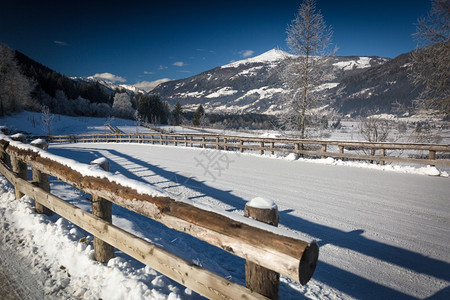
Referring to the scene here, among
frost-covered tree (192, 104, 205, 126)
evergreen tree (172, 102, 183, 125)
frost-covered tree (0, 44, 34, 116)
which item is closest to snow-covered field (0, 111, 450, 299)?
frost-covered tree (0, 44, 34, 116)

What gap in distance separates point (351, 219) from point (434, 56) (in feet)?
36.2

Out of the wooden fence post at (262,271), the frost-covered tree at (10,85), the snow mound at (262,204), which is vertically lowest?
the wooden fence post at (262,271)

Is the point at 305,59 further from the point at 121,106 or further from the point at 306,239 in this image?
the point at 121,106

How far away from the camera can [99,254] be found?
2576 mm

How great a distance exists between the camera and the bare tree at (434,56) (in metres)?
10.2

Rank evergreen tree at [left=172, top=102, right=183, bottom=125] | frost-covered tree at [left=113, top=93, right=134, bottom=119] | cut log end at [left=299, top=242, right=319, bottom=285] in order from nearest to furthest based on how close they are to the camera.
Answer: cut log end at [left=299, top=242, right=319, bottom=285] → frost-covered tree at [left=113, top=93, right=134, bottom=119] → evergreen tree at [left=172, top=102, right=183, bottom=125]

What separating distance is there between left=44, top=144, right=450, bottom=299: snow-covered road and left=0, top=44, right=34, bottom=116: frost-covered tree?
1932 inches

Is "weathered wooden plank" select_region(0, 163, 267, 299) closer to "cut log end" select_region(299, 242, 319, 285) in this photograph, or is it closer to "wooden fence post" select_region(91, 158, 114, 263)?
"wooden fence post" select_region(91, 158, 114, 263)

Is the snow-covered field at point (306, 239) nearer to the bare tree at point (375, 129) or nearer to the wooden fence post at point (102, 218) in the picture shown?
the wooden fence post at point (102, 218)

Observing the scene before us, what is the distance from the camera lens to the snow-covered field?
240 cm

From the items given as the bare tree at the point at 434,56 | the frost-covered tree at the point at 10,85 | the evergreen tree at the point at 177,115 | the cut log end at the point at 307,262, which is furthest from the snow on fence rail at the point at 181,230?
the evergreen tree at the point at 177,115

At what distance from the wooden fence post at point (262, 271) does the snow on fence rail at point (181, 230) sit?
0.8 inches

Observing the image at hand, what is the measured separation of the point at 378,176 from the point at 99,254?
7.83 meters

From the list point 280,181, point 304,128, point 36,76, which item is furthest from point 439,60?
point 36,76
